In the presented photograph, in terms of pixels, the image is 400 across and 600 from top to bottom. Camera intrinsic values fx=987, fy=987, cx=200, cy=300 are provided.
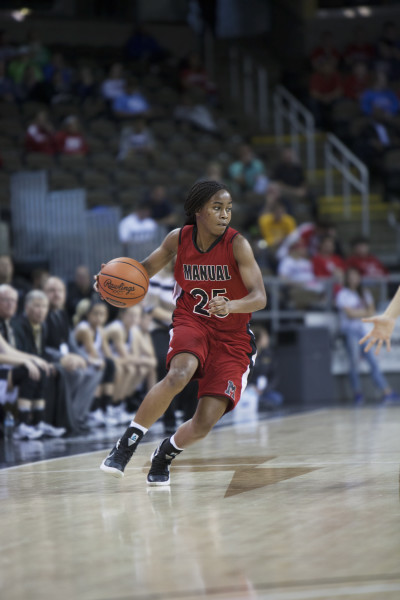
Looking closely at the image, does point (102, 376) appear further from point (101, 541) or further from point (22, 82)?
point (22, 82)

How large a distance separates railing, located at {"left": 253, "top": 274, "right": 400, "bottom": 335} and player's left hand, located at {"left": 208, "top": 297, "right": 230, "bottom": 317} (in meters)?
7.93

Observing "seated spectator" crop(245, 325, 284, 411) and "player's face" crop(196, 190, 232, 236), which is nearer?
"player's face" crop(196, 190, 232, 236)

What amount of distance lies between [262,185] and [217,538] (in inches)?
478

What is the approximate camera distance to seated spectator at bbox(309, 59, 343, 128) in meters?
17.9

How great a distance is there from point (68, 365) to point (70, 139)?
20.8 ft

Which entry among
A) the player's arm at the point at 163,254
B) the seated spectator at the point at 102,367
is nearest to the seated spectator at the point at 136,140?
the seated spectator at the point at 102,367

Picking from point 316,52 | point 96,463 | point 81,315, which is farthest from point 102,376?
point 316,52

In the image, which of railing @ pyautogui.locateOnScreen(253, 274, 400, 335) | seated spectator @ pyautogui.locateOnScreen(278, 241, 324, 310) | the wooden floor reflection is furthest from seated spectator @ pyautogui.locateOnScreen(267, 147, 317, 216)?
the wooden floor reflection

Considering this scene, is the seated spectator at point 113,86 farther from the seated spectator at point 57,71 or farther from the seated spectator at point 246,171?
the seated spectator at point 246,171

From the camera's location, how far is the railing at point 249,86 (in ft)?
60.8

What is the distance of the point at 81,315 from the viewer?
10.2 m

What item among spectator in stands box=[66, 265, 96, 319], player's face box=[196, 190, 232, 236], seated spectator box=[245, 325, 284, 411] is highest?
player's face box=[196, 190, 232, 236]

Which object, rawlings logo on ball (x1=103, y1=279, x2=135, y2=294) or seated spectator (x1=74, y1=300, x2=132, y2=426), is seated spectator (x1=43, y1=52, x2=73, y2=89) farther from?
rawlings logo on ball (x1=103, y1=279, x2=135, y2=294)

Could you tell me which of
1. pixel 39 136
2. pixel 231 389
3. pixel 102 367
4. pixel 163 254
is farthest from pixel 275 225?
Answer: pixel 231 389
